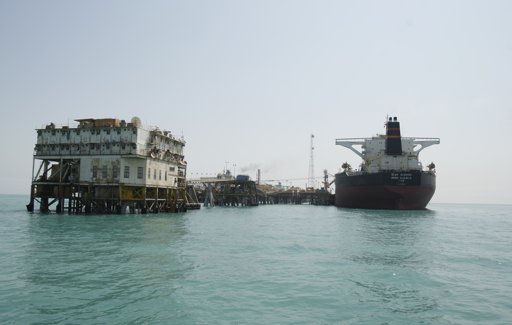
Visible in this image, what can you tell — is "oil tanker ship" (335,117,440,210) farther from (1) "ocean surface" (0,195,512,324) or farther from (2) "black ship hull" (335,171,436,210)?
(1) "ocean surface" (0,195,512,324)

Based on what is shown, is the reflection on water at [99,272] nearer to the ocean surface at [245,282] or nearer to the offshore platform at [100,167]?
the ocean surface at [245,282]

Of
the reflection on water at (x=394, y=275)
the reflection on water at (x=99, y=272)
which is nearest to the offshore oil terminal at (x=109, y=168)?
the reflection on water at (x=99, y=272)

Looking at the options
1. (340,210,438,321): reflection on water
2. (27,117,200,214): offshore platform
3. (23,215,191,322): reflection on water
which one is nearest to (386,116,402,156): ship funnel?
(27,117,200,214): offshore platform

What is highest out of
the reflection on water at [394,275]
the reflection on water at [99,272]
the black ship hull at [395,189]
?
the black ship hull at [395,189]

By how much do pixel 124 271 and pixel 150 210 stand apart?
36995mm

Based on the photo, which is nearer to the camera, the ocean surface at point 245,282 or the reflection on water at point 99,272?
the ocean surface at point 245,282

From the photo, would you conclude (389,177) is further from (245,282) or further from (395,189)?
(245,282)

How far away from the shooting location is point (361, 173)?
80500 mm

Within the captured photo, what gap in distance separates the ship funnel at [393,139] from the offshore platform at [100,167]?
46.6m

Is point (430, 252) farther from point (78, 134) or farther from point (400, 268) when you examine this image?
point (78, 134)

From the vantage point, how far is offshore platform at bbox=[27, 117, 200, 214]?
49.8m

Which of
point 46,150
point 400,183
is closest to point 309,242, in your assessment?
point 46,150

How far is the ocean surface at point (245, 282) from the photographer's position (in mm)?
11523

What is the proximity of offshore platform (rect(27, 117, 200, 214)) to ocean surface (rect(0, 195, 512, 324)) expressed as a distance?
2334 centimetres
